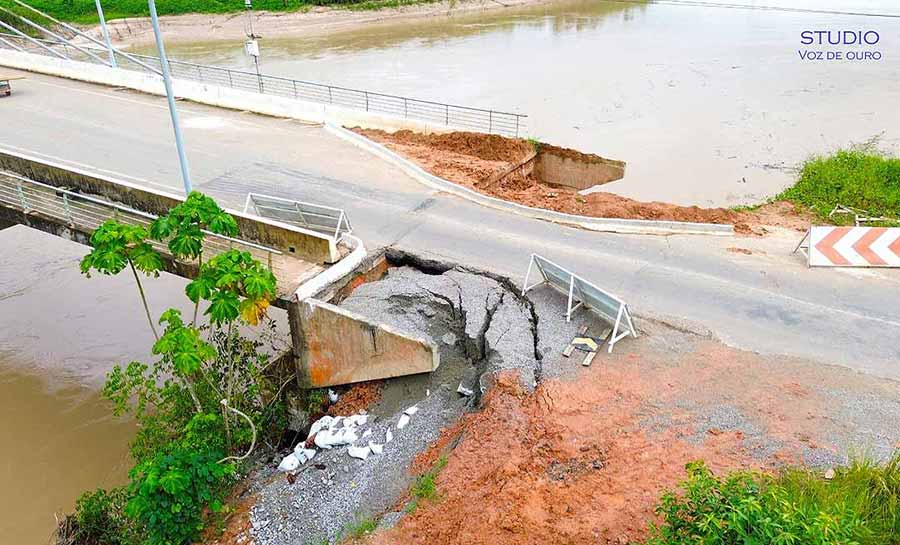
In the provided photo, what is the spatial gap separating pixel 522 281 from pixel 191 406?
6.02 meters

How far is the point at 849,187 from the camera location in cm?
1672

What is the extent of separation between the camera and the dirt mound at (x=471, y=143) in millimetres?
19703

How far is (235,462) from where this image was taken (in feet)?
32.9

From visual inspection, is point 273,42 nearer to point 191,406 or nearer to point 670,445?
point 191,406

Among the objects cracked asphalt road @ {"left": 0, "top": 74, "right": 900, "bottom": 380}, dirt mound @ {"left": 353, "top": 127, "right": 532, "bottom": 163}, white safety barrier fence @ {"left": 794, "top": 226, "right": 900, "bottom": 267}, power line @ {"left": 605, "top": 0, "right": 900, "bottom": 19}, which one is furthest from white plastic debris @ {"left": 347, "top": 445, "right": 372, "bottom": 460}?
power line @ {"left": 605, "top": 0, "right": 900, "bottom": 19}

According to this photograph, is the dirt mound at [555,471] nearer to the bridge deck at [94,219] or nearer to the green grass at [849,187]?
the bridge deck at [94,219]

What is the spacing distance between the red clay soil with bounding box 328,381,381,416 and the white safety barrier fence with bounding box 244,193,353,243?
3.07 m

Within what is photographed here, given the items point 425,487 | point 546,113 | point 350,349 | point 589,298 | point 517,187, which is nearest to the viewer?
point 425,487

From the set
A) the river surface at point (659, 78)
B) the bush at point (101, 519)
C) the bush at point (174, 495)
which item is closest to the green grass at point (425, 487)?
the bush at point (174, 495)

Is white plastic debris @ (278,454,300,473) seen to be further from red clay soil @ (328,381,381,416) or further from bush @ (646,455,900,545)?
bush @ (646,455,900,545)

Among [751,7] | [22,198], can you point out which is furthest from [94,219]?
[751,7]

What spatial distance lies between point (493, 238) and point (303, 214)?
3.90 m

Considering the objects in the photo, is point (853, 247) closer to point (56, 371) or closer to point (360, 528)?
point (360, 528)

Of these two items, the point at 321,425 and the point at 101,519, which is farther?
the point at 321,425
